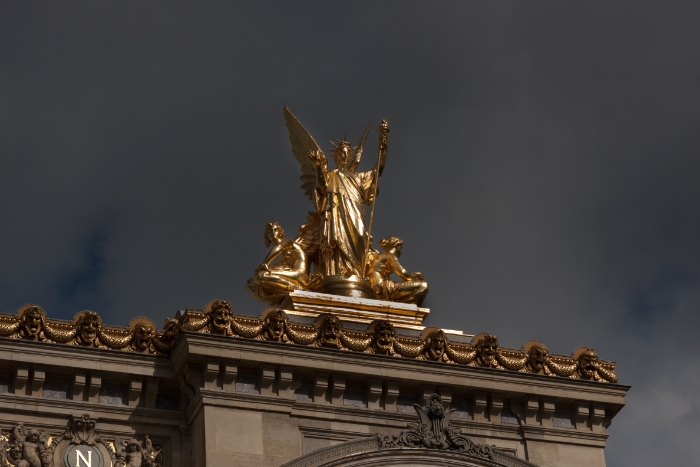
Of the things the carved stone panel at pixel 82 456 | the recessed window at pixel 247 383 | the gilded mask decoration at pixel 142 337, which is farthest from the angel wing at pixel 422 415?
the carved stone panel at pixel 82 456

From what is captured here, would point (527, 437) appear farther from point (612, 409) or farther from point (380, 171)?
point (380, 171)

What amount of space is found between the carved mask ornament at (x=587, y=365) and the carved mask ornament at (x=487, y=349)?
1602mm

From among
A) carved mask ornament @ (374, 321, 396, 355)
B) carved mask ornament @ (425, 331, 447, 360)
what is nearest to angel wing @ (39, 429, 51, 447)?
carved mask ornament @ (374, 321, 396, 355)

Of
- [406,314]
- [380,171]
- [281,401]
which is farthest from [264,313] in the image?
[380,171]

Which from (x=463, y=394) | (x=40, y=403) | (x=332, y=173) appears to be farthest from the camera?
(x=332, y=173)

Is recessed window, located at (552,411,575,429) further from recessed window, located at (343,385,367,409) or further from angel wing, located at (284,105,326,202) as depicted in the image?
angel wing, located at (284,105,326,202)

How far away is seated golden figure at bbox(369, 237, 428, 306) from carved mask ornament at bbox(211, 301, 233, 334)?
4.07 meters

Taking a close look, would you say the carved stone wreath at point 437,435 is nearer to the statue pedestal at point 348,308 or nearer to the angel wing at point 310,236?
the statue pedestal at point 348,308

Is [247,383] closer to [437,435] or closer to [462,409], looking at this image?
[437,435]

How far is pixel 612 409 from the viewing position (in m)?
31.7

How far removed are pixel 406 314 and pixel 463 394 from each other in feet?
7.60

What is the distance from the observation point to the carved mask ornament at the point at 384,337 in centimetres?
3061

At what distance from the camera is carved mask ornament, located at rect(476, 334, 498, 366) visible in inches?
1228

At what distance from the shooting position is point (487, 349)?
31.2m
